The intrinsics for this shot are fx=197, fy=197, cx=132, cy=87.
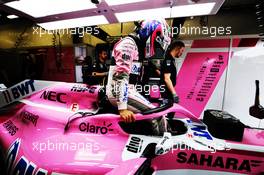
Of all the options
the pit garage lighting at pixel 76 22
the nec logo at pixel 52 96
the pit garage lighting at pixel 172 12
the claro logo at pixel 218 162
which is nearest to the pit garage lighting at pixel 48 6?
the pit garage lighting at pixel 76 22

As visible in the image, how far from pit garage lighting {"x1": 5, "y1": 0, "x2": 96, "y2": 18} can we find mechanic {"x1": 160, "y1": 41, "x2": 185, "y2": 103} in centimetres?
50

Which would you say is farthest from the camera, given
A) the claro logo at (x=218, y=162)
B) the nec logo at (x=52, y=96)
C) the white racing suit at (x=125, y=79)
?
the nec logo at (x=52, y=96)

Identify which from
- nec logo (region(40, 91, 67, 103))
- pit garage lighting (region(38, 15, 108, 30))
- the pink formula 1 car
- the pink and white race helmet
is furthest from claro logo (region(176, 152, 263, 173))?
pit garage lighting (region(38, 15, 108, 30))

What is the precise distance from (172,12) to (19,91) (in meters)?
0.93

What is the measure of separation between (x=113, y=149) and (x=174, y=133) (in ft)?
0.97

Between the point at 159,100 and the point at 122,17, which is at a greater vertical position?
the point at 122,17

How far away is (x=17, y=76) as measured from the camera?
1.11 metres

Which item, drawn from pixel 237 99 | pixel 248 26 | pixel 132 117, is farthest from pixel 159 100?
pixel 248 26

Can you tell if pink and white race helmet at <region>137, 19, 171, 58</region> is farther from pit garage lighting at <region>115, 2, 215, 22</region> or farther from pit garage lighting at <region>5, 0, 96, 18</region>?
pit garage lighting at <region>5, 0, 96, 18</region>

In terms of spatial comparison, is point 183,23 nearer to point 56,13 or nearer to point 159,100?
point 159,100

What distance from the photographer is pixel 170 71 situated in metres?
0.98

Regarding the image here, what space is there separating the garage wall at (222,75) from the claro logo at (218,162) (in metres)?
0.22

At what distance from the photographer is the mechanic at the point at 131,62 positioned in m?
0.92

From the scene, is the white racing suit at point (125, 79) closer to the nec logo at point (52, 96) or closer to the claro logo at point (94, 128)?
the claro logo at point (94, 128)
